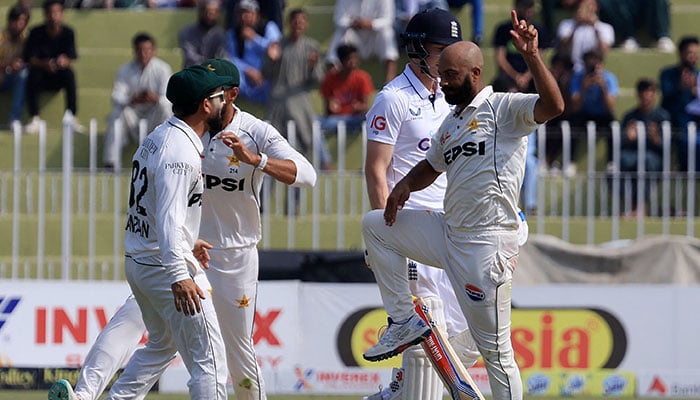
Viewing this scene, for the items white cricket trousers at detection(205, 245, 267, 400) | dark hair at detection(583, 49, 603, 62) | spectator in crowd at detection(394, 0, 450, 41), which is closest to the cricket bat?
white cricket trousers at detection(205, 245, 267, 400)

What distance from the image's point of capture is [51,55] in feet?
54.7

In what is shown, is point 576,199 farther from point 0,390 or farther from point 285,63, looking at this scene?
point 0,390

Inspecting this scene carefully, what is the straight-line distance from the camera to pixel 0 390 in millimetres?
12164

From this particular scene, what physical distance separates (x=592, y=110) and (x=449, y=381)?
8.35 m

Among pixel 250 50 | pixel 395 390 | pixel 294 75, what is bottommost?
pixel 395 390

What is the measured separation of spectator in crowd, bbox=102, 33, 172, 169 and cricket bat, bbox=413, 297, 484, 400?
299 inches

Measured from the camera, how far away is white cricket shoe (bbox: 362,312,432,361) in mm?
7855

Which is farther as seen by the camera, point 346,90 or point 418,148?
point 346,90

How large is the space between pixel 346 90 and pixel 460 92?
8.30 metres

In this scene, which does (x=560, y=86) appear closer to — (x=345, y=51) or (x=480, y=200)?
(x=345, y=51)

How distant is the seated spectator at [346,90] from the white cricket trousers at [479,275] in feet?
25.8

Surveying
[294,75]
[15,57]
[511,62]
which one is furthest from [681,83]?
[15,57]

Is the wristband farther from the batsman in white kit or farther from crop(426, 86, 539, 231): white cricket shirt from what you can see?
crop(426, 86, 539, 231): white cricket shirt

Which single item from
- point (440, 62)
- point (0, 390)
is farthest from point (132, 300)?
→ point (0, 390)
